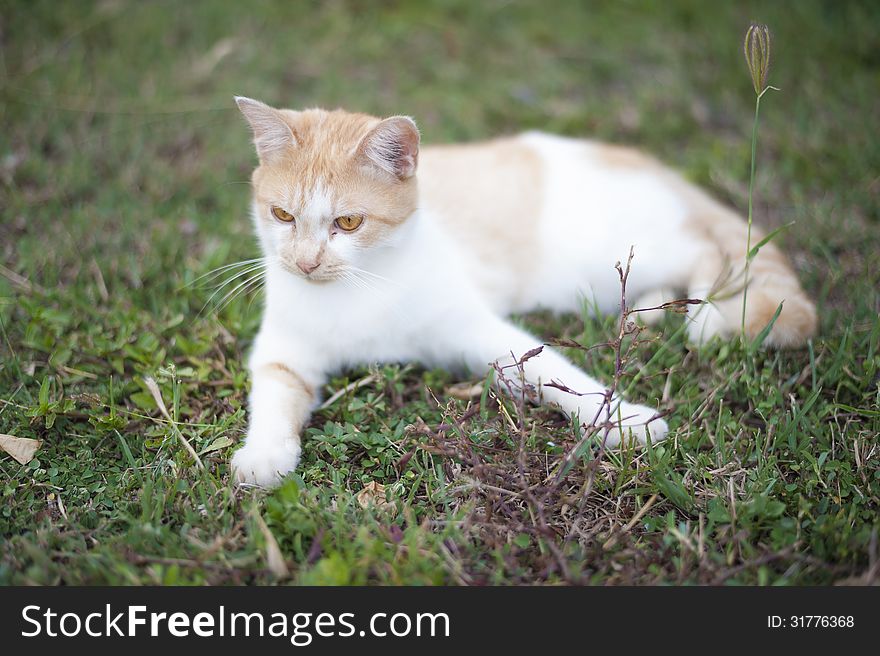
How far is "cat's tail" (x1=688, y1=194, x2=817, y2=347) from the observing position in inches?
99.6

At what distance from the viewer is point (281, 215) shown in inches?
93.4

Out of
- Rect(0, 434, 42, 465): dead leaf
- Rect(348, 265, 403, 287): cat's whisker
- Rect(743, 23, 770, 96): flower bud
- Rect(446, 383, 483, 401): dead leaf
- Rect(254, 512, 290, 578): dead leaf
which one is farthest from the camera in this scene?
Rect(446, 383, 483, 401): dead leaf

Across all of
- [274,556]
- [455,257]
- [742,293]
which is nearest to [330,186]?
[455,257]

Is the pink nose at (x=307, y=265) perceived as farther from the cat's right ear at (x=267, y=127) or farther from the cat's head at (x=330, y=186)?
the cat's right ear at (x=267, y=127)

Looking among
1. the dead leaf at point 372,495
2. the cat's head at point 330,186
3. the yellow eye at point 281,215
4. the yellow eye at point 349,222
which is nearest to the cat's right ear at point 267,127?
the cat's head at point 330,186

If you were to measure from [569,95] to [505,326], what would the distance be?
261 cm

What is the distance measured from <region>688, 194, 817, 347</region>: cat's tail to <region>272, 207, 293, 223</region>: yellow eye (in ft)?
4.57

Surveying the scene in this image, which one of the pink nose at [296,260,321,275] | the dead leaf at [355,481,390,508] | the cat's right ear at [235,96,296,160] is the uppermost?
the cat's right ear at [235,96,296,160]

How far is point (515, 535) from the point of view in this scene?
6.40 feet

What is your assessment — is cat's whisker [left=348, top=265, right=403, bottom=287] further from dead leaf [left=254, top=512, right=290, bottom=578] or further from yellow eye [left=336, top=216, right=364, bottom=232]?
dead leaf [left=254, top=512, right=290, bottom=578]

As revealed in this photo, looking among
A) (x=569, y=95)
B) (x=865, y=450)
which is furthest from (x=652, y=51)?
(x=865, y=450)

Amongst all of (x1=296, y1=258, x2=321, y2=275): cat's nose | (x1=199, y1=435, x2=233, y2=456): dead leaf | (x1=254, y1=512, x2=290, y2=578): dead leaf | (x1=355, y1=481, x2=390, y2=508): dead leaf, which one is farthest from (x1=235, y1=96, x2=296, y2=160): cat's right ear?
(x1=254, y1=512, x2=290, y2=578): dead leaf

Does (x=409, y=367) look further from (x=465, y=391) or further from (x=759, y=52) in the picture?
(x=759, y=52)

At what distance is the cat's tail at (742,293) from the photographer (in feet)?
8.30
